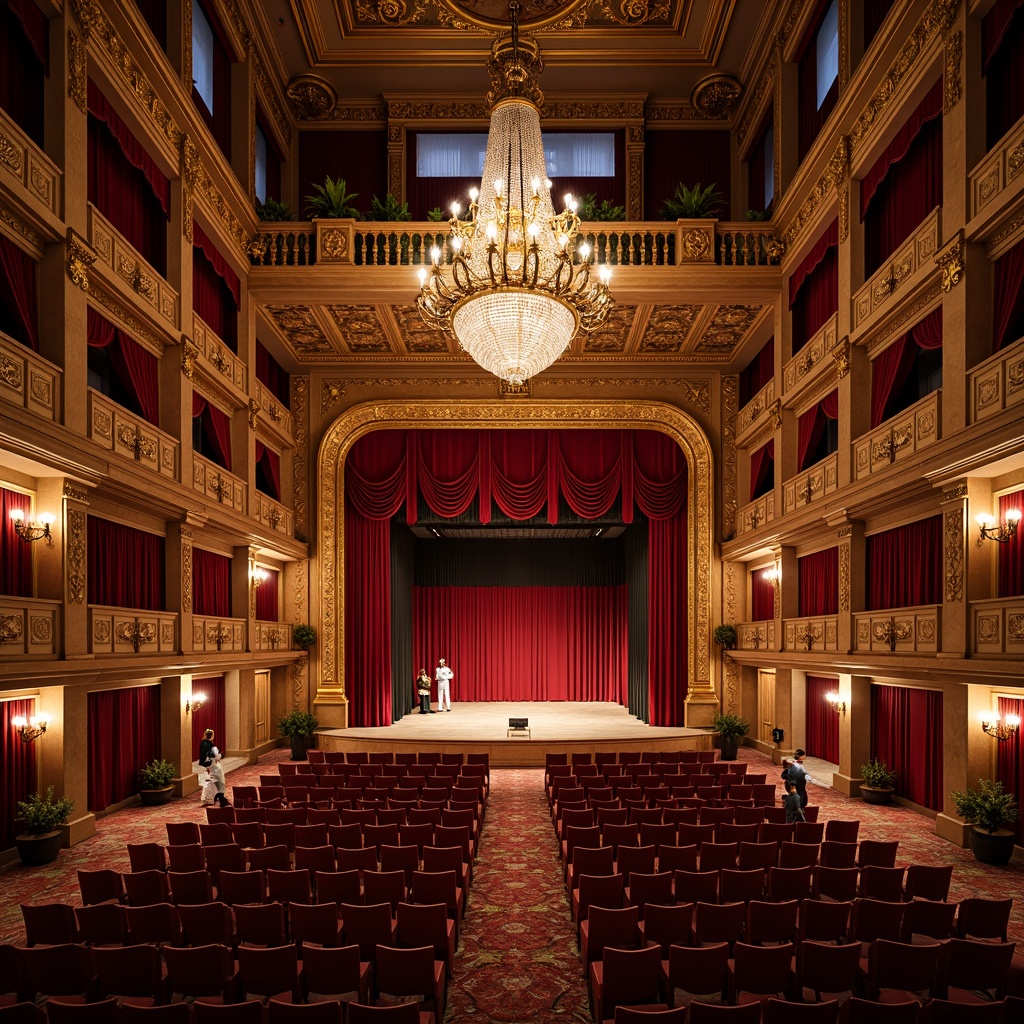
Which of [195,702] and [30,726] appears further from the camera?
[195,702]

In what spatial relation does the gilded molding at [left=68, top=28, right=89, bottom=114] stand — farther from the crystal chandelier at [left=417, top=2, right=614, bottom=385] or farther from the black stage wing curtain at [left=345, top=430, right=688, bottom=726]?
the black stage wing curtain at [left=345, top=430, right=688, bottom=726]

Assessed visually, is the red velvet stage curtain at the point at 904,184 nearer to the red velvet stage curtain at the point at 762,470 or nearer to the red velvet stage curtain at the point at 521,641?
the red velvet stage curtain at the point at 762,470

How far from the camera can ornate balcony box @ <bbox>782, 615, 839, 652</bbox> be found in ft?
44.5

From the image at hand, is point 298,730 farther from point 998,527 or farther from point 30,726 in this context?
point 998,527

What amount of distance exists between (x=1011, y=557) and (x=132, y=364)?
1140 centimetres

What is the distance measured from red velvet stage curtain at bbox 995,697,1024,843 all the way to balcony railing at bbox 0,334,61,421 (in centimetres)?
1113

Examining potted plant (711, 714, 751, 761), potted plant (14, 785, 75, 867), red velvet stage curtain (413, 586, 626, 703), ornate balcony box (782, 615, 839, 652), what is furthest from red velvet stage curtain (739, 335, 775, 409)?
potted plant (14, 785, 75, 867)

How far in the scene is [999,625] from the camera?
9227 millimetres

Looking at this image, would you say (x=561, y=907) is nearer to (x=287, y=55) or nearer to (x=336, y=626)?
(x=336, y=626)

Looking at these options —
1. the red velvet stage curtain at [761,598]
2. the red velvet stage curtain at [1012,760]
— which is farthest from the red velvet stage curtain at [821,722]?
the red velvet stage curtain at [1012,760]

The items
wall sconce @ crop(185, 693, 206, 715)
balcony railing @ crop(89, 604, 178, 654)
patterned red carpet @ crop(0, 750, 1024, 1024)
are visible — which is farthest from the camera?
wall sconce @ crop(185, 693, 206, 715)

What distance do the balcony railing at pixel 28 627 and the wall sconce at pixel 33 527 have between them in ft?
2.32

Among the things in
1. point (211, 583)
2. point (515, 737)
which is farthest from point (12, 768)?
point (515, 737)

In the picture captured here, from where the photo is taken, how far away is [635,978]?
490 centimetres
